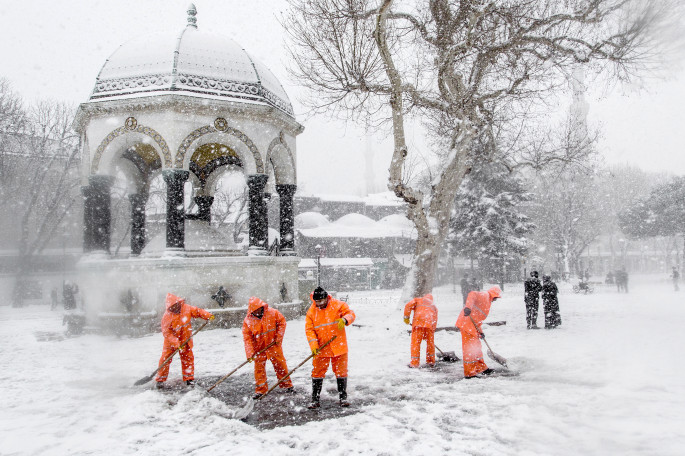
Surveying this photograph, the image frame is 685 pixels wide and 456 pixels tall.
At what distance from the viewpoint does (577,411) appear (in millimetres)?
5016

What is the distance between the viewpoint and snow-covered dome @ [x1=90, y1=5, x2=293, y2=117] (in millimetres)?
12125

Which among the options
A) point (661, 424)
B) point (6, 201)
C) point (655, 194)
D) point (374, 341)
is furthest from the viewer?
point (655, 194)

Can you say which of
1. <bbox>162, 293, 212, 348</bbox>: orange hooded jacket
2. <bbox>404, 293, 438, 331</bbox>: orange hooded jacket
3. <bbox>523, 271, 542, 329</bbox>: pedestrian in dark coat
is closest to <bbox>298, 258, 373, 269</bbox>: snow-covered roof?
<bbox>523, 271, 542, 329</bbox>: pedestrian in dark coat

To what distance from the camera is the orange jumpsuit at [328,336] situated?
18.9 ft

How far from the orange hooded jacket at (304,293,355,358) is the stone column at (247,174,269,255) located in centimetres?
711

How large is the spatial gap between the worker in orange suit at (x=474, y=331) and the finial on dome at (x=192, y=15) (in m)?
11.7

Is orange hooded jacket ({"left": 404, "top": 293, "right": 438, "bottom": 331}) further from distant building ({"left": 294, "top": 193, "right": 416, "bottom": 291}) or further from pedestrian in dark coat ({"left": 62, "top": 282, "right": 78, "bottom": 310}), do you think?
distant building ({"left": 294, "top": 193, "right": 416, "bottom": 291})

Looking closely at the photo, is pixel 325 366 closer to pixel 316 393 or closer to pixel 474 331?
pixel 316 393

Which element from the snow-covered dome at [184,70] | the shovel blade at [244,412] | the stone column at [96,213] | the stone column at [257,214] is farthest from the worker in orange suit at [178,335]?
the snow-covered dome at [184,70]

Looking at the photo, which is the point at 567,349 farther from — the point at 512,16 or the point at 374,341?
the point at 512,16

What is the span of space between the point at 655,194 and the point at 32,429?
39455mm

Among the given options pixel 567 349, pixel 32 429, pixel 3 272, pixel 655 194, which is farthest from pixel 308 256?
pixel 32 429

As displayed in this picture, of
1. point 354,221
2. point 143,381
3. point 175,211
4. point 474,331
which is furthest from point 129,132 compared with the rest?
point 354,221

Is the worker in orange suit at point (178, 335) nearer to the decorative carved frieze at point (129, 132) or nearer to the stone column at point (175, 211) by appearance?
the stone column at point (175, 211)
